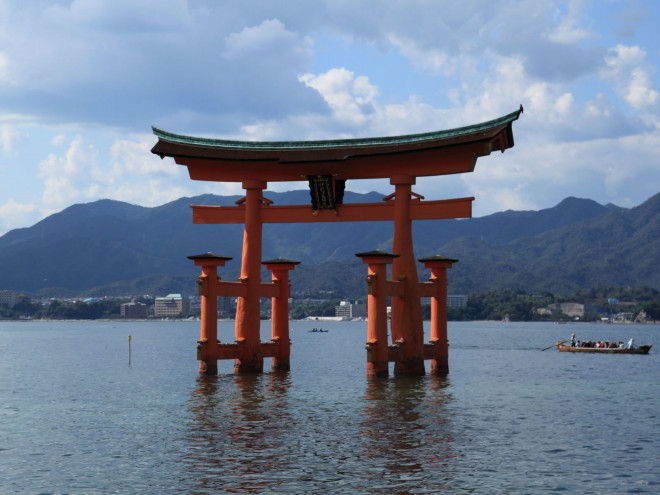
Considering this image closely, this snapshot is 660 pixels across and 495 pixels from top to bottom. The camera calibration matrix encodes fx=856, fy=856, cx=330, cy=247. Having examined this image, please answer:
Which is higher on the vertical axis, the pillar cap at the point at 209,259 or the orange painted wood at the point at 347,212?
the orange painted wood at the point at 347,212

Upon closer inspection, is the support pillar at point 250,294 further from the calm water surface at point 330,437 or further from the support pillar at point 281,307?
the support pillar at point 281,307

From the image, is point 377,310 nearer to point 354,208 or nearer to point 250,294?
point 354,208

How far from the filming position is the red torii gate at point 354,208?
38.4 metres

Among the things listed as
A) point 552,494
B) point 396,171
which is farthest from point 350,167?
point 552,494

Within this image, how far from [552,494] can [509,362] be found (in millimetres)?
56147

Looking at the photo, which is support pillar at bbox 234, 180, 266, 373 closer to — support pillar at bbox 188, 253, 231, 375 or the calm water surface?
the calm water surface

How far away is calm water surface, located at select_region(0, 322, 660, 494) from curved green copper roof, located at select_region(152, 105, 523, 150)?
11.2 meters

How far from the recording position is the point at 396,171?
40188 mm

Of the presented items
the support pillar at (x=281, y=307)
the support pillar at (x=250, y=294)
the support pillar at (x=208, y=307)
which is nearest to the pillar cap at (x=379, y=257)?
the support pillar at (x=250, y=294)

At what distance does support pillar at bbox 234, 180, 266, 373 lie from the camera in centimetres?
4178

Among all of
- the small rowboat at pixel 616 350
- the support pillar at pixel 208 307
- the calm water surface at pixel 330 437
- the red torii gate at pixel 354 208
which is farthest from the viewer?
the small rowboat at pixel 616 350

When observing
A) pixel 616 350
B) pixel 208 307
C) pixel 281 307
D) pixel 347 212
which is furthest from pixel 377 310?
pixel 616 350

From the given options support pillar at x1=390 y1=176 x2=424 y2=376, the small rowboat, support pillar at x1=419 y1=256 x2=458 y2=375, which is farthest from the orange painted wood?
the small rowboat

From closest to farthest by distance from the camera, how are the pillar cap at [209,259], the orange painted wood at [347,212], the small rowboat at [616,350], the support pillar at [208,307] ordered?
the orange painted wood at [347,212] → the pillar cap at [209,259] → the support pillar at [208,307] → the small rowboat at [616,350]
